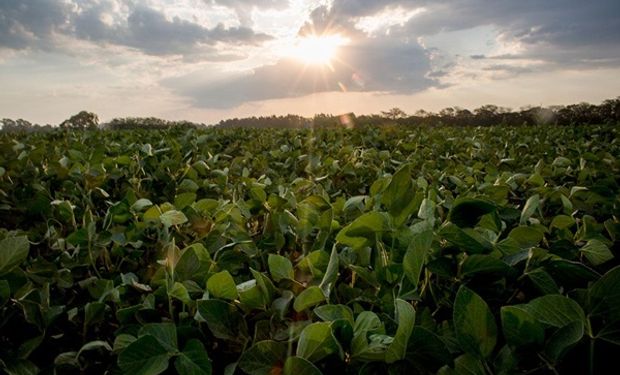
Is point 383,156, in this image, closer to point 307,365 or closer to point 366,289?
point 366,289

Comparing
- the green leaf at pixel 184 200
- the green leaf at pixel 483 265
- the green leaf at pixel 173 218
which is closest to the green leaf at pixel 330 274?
the green leaf at pixel 483 265

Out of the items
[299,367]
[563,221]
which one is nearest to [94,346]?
[299,367]

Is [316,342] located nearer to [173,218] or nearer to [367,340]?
[367,340]

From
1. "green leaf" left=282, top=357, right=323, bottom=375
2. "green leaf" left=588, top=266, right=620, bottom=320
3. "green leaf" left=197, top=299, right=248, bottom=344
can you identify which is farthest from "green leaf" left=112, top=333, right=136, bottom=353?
"green leaf" left=588, top=266, right=620, bottom=320

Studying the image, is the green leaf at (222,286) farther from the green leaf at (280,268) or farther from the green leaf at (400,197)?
the green leaf at (400,197)

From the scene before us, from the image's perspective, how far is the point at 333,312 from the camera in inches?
35.3

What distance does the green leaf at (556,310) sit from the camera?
0.74m

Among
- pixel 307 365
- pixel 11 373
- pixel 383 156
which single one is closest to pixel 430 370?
pixel 307 365

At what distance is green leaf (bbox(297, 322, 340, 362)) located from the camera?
77 centimetres

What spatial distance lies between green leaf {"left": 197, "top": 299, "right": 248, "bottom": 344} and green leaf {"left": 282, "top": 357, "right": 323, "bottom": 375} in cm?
24

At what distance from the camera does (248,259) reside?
4.67 feet

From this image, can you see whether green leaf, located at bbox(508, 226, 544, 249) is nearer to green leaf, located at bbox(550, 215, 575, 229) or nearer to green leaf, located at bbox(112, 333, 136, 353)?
green leaf, located at bbox(550, 215, 575, 229)

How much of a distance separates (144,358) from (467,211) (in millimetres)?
750

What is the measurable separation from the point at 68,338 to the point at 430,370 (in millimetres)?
964
